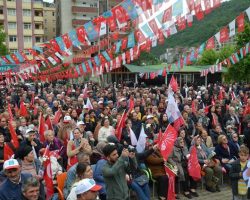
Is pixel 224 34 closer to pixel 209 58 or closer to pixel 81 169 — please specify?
pixel 81 169

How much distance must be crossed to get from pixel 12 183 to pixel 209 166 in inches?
206

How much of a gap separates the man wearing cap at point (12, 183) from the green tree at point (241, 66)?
100.0 feet

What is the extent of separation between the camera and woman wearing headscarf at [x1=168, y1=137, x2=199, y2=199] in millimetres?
7719

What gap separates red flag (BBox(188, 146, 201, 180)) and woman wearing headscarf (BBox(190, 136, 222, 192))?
281 mm

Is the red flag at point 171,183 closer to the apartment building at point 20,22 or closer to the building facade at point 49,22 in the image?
the apartment building at point 20,22

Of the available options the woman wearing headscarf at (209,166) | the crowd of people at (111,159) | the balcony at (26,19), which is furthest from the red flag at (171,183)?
the balcony at (26,19)

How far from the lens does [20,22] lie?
58.1m

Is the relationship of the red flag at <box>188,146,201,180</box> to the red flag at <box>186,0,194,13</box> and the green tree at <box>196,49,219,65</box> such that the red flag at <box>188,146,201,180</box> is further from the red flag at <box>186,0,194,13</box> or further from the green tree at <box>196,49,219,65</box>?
the green tree at <box>196,49,219,65</box>

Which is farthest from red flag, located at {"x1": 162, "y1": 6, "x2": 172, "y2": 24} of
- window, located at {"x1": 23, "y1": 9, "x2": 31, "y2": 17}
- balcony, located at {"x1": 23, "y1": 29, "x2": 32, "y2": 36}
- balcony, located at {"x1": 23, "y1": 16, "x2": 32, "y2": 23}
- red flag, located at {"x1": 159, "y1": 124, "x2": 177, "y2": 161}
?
window, located at {"x1": 23, "y1": 9, "x2": 31, "y2": 17}

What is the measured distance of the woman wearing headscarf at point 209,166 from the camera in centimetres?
812

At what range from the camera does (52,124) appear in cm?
1020

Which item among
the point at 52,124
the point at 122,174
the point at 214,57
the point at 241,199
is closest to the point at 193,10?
the point at 52,124

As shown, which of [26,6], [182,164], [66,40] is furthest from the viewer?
[26,6]

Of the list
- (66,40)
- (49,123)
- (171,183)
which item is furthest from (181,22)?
(171,183)
